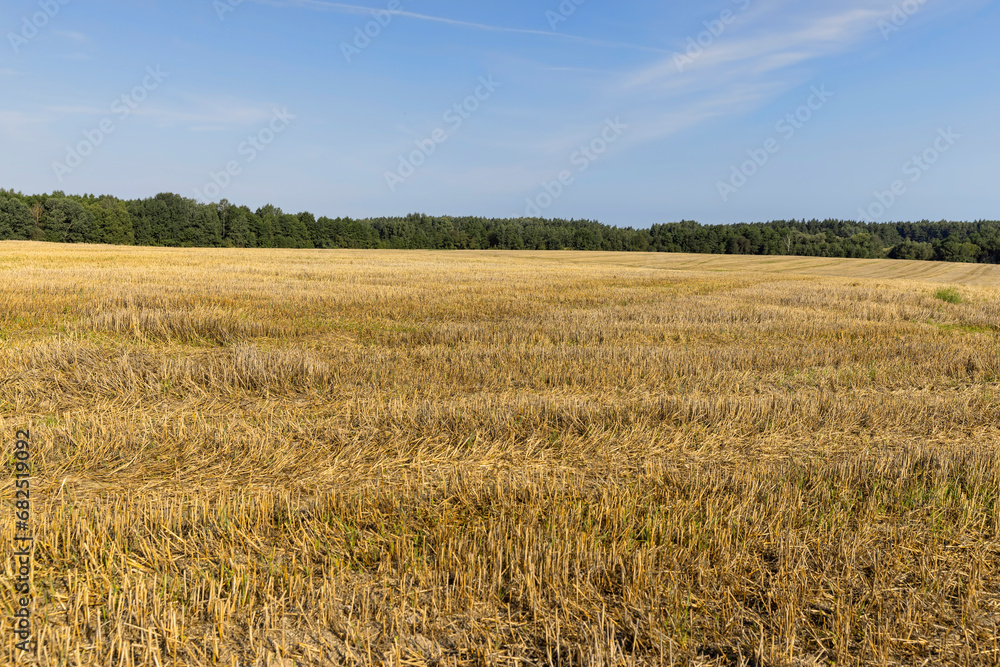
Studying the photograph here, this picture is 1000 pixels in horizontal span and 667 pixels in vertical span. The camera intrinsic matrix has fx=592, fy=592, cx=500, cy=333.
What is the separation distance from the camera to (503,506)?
4625 mm

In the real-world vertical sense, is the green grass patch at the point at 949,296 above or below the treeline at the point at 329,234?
below

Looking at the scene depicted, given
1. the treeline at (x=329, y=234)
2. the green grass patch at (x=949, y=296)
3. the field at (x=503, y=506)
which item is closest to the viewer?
the field at (x=503, y=506)

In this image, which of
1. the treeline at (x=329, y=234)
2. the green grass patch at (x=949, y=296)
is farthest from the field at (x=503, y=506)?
the treeline at (x=329, y=234)

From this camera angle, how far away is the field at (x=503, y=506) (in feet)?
10.7

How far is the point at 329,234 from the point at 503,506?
116m

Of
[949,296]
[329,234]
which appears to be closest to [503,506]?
[949,296]

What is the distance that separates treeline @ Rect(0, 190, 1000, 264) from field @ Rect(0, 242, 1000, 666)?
102330 mm

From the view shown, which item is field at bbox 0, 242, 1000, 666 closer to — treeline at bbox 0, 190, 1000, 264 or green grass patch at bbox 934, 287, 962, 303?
green grass patch at bbox 934, 287, 962, 303

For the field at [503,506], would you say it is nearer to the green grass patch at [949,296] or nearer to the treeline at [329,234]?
the green grass patch at [949,296]

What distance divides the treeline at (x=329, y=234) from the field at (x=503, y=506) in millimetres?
102330

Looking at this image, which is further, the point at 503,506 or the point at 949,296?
the point at 949,296

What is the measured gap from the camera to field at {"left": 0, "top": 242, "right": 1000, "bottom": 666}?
10.7 ft

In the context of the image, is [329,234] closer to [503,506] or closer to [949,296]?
[949,296]

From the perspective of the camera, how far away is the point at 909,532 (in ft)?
14.3
